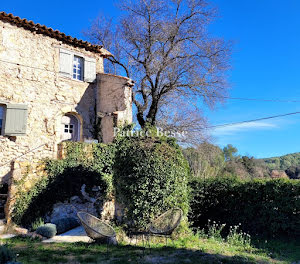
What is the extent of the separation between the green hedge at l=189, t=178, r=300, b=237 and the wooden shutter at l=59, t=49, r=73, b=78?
308 inches

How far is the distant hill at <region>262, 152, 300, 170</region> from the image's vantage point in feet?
136

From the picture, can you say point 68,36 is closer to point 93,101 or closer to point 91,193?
point 93,101

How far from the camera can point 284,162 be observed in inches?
1703

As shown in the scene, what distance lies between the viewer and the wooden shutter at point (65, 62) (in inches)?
464

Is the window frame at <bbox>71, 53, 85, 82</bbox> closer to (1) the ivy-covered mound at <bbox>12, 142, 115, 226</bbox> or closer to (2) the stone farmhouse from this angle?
(2) the stone farmhouse

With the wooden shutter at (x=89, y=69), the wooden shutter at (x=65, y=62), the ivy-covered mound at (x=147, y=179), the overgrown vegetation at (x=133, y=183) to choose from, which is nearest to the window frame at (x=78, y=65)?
the wooden shutter at (x=89, y=69)

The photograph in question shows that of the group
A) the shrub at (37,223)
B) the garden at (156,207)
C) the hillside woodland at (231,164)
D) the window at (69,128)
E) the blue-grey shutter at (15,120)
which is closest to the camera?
the garden at (156,207)

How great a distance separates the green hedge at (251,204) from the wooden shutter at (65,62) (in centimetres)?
782

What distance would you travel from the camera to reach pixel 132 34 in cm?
1495

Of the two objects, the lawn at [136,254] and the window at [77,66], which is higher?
the window at [77,66]

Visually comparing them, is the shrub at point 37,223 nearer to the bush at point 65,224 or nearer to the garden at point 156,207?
the garden at point 156,207

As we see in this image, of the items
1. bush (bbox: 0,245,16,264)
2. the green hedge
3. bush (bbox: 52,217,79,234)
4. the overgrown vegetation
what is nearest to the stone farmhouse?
the overgrown vegetation

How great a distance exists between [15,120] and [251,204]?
9.44m

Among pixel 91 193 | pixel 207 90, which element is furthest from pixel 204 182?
pixel 207 90
